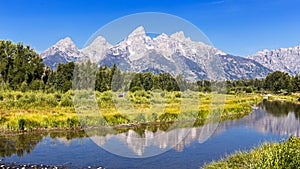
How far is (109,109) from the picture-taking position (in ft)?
47.7

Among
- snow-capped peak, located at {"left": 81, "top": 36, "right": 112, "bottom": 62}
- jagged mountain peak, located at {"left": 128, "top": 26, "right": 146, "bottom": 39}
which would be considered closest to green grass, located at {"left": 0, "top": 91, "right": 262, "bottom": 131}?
→ snow-capped peak, located at {"left": 81, "top": 36, "right": 112, "bottom": 62}

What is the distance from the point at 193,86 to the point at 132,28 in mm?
3720

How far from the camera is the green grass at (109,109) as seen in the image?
12625 mm

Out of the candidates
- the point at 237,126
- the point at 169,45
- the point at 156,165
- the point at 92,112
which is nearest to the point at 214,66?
the point at 169,45

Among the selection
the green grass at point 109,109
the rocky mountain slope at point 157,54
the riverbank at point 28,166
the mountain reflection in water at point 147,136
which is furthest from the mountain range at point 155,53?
the riverbank at point 28,166

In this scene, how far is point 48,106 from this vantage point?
35.0 metres

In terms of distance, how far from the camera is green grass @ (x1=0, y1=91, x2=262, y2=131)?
1262 cm

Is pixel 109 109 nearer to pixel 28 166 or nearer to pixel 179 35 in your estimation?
pixel 28 166

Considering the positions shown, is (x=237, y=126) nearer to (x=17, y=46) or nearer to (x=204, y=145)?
(x=204, y=145)

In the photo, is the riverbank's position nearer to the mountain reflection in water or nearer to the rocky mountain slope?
the mountain reflection in water

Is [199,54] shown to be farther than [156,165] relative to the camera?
No

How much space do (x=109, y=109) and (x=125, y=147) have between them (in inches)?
93.3

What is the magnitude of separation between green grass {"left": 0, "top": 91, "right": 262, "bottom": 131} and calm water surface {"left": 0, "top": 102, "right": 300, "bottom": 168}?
47.8 inches

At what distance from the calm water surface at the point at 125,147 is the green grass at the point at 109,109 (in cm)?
121
